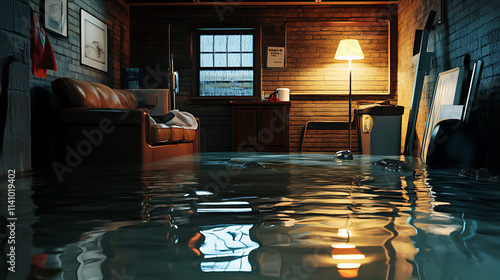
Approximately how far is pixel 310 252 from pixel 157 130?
3.31 meters

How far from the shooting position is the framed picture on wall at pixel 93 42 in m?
5.52

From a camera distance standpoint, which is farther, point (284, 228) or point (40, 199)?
point (40, 199)

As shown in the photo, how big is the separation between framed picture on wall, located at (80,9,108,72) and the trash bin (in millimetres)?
3773

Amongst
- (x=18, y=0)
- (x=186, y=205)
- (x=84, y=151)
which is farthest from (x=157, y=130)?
(x=186, y=205)

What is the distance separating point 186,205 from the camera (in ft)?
5.21

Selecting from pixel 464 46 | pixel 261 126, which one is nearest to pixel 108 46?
pixel 261 126

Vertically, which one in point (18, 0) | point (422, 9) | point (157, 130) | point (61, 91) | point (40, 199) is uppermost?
point (422, 9)

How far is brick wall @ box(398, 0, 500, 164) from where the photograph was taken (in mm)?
3791

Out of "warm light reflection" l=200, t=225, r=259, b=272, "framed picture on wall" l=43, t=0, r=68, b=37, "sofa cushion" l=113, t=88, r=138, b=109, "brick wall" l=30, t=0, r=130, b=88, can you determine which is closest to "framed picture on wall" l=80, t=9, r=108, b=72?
"brick wall" l=30, t=0, r=130, b=88

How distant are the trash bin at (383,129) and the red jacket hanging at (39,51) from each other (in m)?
4.09

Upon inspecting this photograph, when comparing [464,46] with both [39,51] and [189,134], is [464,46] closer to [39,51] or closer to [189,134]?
[189,134]

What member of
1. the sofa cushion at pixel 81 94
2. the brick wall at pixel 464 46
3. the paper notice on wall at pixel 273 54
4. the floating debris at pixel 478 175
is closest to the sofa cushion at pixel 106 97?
the sofa cushion at pixel 81 94

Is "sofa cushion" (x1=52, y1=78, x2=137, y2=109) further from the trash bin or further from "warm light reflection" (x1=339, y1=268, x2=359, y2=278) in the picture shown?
"warm light reflection" (x1=339, y1=268, x2=359, y2=278)

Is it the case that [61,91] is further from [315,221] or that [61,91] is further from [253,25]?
[253,25]
